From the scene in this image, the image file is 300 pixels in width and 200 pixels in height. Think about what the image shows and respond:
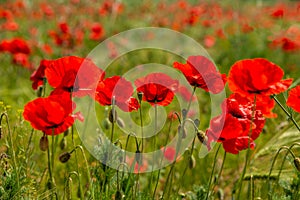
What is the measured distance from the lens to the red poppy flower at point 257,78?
1.31 metres

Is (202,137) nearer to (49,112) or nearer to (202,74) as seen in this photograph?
(202,74)

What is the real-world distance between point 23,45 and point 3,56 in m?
2.11

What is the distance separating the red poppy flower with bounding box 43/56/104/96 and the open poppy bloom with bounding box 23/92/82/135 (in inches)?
3.9

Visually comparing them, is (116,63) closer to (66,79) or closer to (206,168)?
(206,168)

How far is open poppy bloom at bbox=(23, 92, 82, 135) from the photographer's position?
50.4 inches

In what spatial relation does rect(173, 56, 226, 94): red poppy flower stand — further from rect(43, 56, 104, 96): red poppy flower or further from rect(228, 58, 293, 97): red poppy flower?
rect(43, 56, 104, 96): red poppy flower

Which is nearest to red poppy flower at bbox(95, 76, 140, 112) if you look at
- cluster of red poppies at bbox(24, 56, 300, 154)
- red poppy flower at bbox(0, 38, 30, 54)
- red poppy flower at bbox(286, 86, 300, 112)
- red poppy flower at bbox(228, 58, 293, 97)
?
cluster of red poppies at bbox(24, 56, 300, 154)

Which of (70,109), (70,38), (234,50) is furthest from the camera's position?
(234,50)

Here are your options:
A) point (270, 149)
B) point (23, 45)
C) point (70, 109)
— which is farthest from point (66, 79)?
point (23, 45)

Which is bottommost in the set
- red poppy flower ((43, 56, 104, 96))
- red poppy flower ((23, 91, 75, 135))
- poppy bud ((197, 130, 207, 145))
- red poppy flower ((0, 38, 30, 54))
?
poppy bud ((197, 130, 207, 145))

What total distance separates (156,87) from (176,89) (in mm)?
61

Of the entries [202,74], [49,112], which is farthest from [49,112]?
[202,74]

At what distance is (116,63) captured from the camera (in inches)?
207

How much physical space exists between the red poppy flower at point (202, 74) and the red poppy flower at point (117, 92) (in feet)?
0.47
